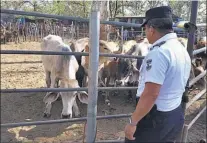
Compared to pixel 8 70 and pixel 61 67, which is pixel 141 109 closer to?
pixel 61 67

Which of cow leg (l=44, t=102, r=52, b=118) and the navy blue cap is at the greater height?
the navy blue cap

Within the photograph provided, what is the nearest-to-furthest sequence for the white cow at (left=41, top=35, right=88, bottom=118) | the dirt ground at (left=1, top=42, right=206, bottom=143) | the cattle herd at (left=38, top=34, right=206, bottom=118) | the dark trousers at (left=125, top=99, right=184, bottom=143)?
the dark trousers at (left=125, top=99, right=184, bottom=143), the dirt ground at (left=1, top=42, right=206, bottom=143), the white cow at (left=41, top=35, right=88, bottom=118), the cattle herd at (left=38, top=34, right=206, bottom=118)

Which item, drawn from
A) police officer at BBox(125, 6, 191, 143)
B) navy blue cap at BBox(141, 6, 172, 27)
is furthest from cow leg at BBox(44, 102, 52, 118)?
navy blue cap at BBox(141, 6, 172, 27)

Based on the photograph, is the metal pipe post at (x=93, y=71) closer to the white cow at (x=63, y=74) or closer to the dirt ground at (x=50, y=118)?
the white cow at (x=63, y=74)

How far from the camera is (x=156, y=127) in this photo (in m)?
2.35

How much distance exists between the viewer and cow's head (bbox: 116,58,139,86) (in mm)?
7926

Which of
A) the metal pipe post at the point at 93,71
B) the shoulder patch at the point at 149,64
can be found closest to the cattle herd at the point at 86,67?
the metal pipe post at the point at 93,71

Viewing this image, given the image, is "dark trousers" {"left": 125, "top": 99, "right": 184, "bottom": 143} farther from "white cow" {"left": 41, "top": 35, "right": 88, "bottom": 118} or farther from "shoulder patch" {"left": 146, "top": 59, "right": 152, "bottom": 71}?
"white cow" {"left": 41, "top": 35, "right": 88, "bottom": 118}

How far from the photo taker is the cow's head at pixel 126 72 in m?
7.93

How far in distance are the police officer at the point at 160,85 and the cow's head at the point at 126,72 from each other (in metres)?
5.44

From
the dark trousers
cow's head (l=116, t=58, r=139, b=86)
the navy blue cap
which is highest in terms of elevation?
the navy blue cap

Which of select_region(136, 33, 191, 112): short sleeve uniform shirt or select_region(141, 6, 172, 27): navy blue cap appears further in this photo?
select_region(141, 6, 172, 27): navy blue cap

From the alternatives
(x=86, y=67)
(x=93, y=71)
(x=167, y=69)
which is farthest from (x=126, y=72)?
(x=167, y=69)

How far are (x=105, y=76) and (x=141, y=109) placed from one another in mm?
6076
